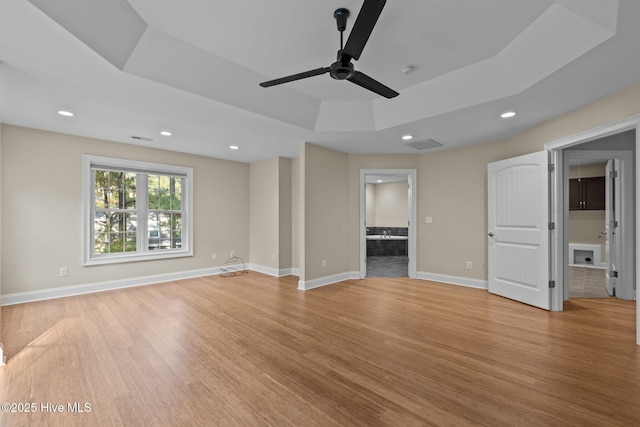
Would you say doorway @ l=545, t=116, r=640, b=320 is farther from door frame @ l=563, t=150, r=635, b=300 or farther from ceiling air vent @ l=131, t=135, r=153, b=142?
ceiling air vent @ l=131, t=135, r=153, b=142

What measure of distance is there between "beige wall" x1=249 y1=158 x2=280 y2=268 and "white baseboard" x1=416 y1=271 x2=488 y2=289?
2.91 meters

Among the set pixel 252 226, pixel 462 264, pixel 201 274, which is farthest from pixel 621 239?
pixel 201 274

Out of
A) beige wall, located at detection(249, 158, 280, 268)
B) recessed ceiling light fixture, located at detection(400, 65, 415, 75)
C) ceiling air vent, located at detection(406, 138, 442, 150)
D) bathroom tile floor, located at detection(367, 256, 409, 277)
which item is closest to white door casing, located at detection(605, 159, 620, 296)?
ceiling air vent, located at detection(406, 138, 442, 150)

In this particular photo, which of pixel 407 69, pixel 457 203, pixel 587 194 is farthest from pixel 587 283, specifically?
pixel 407 69

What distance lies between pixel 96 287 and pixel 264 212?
3.08 meters

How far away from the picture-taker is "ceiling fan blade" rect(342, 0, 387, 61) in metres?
1.59

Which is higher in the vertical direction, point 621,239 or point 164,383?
point 621,239

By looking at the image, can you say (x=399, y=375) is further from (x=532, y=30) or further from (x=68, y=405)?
(x=532, y=30)

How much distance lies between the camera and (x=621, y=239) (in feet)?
13.4

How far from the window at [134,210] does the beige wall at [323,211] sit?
8.17 feet

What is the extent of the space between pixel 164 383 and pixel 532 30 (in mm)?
3965

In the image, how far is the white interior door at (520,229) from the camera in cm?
367

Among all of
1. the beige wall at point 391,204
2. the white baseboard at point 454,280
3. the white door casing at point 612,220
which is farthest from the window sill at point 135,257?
the white door casing at point 612,220

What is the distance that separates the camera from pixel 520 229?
3957mm
